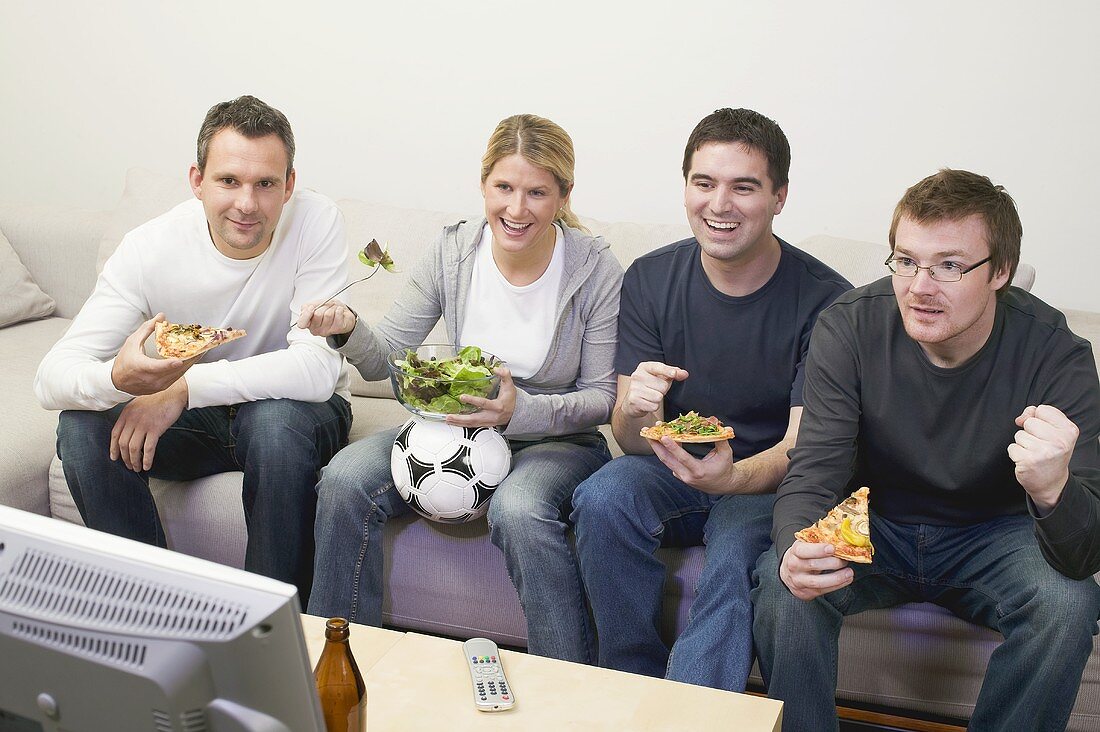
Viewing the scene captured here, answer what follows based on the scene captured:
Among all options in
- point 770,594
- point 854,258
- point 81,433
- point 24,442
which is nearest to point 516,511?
point 770,594

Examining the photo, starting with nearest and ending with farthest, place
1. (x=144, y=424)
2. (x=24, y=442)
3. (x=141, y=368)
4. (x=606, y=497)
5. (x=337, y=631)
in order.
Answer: (x=337, y=631) < (x=606, y=497) < (x=141, y=368) < (x=144, y=424) < (x=24, y=442)

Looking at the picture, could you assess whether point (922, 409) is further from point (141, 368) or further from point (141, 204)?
point (141, 204)

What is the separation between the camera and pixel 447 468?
2.20 metres

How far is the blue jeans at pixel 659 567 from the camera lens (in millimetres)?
1978

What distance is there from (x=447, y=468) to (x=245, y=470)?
49cm

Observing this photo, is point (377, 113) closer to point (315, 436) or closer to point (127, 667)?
point (315, 436)

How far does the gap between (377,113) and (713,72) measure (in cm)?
110

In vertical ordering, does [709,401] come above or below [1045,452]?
below

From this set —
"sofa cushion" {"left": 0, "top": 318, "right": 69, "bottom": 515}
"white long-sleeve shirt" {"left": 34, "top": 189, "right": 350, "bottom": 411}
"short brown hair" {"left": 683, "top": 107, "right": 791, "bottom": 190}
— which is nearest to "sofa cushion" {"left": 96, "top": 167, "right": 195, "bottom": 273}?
"sofa cushion" {"left": 0, "top": 318, "right": 69, "bottom": 515}

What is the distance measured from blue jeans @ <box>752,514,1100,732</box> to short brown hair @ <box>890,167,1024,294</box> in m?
0.50

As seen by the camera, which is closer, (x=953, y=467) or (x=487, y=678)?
(x=487, y=678)

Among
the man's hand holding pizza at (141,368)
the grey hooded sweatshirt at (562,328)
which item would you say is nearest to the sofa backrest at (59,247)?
the man's hand holding pizza at (141,368)

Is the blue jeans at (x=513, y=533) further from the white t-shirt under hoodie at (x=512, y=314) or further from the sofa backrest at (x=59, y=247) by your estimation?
the sofa backrest at (x=59, y=247)

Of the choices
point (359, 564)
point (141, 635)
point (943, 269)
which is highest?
point (943, 269)
